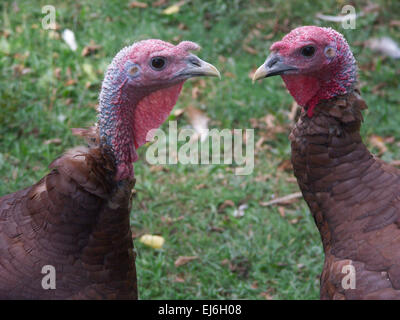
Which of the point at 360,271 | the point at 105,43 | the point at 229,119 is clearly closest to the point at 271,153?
the point at 229,119

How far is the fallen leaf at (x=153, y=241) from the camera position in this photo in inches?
175

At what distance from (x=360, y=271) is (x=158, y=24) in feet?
15.8

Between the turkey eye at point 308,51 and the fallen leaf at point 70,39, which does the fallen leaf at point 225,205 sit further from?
the fallen leaf at point 70,39

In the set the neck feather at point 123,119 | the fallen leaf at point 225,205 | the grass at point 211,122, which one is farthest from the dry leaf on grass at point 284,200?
the neck feather at point 123,119

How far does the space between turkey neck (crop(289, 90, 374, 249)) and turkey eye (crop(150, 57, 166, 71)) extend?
0.87 meters

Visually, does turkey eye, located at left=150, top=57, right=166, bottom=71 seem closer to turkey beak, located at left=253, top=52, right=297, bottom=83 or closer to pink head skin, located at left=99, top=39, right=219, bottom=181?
pink head skin, located at left=99, top=39, right=219, bottom=181

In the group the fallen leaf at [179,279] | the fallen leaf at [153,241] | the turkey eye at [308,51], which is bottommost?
the fallen leaf at [179,279]

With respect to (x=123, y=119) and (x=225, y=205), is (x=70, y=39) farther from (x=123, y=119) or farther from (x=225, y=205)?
(x=123, y=119)

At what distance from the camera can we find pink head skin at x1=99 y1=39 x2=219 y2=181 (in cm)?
272

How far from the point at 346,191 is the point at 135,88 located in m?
1.26

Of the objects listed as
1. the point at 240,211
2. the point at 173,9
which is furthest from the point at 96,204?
the point at 173,9

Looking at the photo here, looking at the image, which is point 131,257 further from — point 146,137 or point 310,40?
point 310,40

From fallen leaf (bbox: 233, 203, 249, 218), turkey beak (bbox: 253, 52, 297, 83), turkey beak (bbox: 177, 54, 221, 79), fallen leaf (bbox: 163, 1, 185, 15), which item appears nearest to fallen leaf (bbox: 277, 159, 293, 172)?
fallen leaf (bbox: 233, 203, 249, 218)
